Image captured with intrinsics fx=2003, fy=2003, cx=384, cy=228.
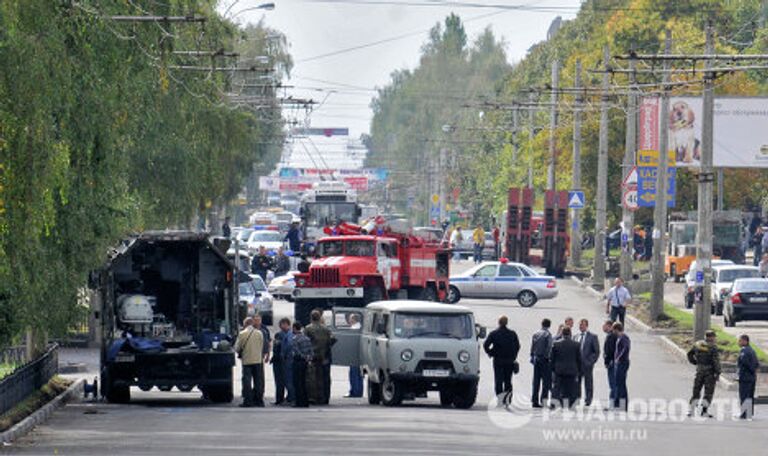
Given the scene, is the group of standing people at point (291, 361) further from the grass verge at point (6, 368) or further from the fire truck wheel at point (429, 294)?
the fire truck wheel at point (429, 294)

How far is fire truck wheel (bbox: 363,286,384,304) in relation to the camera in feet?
168

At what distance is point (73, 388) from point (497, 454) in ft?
42.4

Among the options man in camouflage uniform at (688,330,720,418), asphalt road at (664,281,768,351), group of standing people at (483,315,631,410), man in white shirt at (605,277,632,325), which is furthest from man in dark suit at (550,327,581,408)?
asphalt road at (664,281,768,351)

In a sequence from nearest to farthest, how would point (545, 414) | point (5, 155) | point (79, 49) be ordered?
1. point (5, 155)
2. point (79, 49)
3. point (545, 414)

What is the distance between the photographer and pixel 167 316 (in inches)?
1400

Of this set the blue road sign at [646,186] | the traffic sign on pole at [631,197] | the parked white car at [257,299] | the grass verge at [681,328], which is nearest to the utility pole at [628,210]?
the blue road sign at [646,186]

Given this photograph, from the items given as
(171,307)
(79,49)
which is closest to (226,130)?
(171,307)

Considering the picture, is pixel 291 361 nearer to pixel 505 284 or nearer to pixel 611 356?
pixel 611 356

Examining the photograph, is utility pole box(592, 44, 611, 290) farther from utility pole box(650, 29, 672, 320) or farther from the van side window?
the van side window

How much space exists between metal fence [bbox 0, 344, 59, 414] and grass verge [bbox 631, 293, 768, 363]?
1619 centimetres

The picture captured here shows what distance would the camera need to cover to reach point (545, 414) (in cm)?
3331

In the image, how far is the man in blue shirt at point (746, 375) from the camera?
34.2 metres

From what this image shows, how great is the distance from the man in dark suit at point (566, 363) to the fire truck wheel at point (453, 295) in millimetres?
26524

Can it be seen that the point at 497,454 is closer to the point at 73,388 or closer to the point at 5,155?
the point at 5,155
